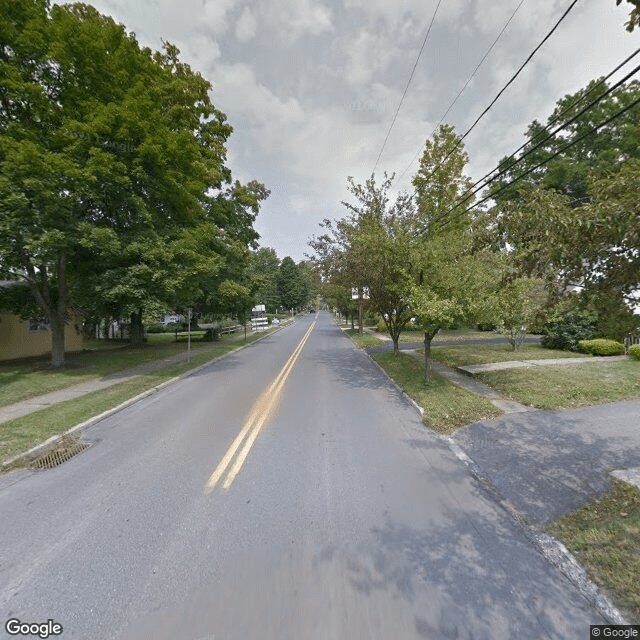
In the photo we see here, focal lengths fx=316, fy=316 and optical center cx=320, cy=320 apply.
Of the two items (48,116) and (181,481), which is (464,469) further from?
(48,116)

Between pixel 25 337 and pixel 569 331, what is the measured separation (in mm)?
28126

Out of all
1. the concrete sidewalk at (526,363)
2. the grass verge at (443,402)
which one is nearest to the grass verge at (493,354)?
the concrete sidewalk at (526,363)

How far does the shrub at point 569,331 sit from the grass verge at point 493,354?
1.49 feet

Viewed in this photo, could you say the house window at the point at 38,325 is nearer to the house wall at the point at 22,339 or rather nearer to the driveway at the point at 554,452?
the house wall at the point at 22,339

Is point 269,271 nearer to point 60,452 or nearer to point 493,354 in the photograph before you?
point 493,354

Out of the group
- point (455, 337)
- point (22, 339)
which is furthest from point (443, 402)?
point (22, 339)

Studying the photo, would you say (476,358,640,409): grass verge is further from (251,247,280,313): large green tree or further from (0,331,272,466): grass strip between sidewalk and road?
(251,247,280,313): large green tree

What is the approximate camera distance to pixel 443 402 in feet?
25.3

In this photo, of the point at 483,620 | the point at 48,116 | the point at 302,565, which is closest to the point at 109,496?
the point at 302,565

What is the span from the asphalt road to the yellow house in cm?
1527

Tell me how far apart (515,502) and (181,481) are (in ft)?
14.4

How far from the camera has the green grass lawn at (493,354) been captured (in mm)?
12950

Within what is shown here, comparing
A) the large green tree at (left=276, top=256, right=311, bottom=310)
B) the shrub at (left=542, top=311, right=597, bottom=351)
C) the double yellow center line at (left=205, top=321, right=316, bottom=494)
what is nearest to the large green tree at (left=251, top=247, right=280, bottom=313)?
the large green tree at (left=276, top=256, right=311, bottom=310)

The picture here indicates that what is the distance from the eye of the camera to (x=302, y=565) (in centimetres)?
294
